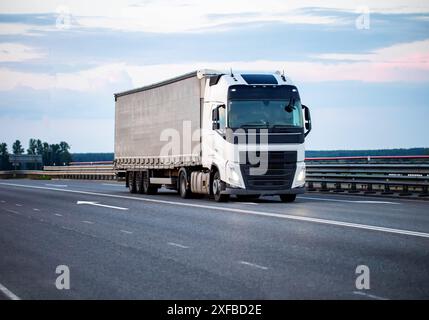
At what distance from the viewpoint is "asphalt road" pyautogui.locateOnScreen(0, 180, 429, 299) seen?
9367 millimetres

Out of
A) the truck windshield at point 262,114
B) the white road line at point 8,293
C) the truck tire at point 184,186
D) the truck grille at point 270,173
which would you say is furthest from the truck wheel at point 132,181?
the white road line at point 8,293

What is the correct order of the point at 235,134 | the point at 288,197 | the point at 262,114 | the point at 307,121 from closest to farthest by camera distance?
the point at 235,134 < the point at 262,114 < the point at 307,121 < the point at 288,197

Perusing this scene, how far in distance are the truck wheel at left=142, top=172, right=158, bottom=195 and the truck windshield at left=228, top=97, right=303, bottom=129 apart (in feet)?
27.5

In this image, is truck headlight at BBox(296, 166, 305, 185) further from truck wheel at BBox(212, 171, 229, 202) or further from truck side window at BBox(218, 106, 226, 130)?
truck side window at BBox(218, 106, 226, 130)

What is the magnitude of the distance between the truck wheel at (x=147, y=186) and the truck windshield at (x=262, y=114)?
330 inches

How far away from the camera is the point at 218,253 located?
12.6 m

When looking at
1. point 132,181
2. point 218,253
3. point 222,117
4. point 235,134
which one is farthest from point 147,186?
point 218,253

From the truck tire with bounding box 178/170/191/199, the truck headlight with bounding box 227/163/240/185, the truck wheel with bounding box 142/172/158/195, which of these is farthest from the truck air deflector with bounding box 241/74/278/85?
the truck wheel with bounding box 142/172/158/195

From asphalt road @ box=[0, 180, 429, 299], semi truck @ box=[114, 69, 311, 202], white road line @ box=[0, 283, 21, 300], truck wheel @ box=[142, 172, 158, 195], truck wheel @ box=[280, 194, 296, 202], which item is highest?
semi truck @ box=[114, 69, 311, 202]

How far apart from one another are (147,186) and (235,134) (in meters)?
8.83

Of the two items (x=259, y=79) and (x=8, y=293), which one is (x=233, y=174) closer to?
(x=259, y=79)

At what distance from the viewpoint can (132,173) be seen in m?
34.3
